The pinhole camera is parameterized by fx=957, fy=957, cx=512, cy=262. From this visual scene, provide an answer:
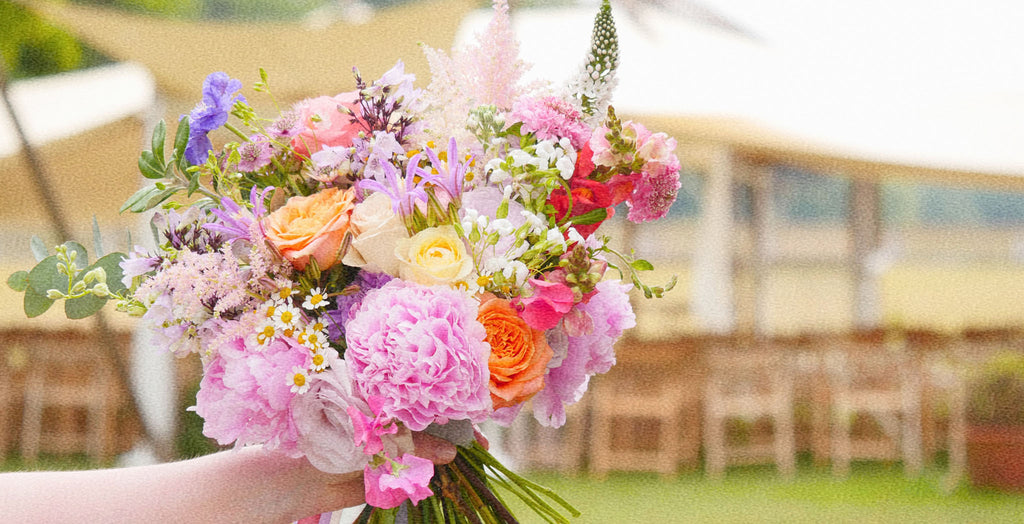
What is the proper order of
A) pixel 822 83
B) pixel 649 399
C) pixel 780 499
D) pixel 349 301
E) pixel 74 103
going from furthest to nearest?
pixel 74 103, pixel 822 83, pixel 649 399, pixel 780 499, pixel 349 301

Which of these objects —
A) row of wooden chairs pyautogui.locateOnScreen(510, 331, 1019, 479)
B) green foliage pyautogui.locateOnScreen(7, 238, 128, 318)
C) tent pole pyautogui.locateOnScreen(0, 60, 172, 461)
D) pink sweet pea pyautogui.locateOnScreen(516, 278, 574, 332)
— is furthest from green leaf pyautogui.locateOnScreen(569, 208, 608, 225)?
row of wooden chairs pyautogui.locateOnScreen(510, 331, 1019, 479)

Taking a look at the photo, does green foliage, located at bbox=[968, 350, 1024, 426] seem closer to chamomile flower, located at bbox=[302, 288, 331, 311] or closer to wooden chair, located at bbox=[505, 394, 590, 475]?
wooden chair, located at bbox=[505, 394, 590, 475]

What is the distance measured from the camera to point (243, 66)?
6070 mm

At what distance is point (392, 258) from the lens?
3.66 feet

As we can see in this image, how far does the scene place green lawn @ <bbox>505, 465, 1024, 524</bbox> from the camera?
5.02 metres

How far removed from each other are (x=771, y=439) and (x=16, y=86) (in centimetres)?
717

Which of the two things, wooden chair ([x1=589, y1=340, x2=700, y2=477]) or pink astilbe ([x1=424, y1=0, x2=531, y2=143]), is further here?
wooden chair ([x1=589, y1=340, x2=700, y2=477])

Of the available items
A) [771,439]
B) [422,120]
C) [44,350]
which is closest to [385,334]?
[422,120]

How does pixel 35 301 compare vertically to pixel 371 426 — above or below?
above

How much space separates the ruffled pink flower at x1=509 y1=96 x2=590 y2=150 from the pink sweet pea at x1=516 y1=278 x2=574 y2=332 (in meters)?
0.20

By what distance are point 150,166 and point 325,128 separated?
21 cm

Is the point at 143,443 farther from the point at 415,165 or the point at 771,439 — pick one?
the point at 415,165

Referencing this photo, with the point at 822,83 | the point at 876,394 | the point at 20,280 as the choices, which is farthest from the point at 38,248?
the point at 822,83

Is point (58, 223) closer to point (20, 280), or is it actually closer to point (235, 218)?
point (20, 280)
